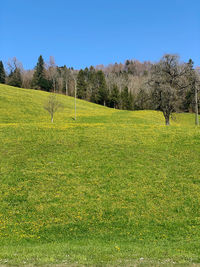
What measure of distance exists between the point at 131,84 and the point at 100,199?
131m

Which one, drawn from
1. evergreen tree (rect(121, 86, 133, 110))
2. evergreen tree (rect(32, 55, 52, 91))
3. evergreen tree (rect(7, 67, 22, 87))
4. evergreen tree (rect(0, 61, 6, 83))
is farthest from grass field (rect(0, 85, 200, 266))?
evergreen tree (rect(0, 61, 6, 83))

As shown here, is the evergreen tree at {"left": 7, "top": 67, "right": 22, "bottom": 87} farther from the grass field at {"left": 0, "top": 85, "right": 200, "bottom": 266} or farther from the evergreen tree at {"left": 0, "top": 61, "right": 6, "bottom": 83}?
the grass field at {"left": 0, "top": 85, "right": 200, "bottom": 266}

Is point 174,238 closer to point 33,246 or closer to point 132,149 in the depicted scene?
point 33,246

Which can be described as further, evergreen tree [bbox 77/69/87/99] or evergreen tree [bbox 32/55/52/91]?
evergreen tree [bbox 32/55/52/91]

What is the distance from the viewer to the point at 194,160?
23.6 m

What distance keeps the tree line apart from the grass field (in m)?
15.7

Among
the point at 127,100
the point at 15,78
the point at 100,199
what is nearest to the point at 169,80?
the point at 100,199

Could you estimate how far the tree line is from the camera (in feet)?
148

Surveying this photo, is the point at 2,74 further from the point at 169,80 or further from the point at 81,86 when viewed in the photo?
the point at 169,80

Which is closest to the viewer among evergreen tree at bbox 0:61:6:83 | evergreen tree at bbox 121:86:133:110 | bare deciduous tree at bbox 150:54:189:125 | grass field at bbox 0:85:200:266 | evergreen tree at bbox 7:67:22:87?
grass field at bbox 0:85:200:266

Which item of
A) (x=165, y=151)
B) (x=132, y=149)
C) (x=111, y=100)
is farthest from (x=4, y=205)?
(x=111, y=100)

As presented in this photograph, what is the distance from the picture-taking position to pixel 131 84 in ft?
468

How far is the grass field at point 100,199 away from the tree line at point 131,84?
51.4 feet

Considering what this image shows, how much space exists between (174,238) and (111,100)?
107072mm
